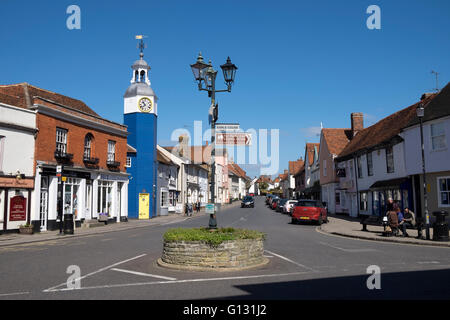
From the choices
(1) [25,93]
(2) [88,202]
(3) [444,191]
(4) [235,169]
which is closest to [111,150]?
(2) [88,202]

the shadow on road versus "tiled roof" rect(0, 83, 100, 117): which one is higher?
"tiled roof" rect(0, 83, 100, 117)

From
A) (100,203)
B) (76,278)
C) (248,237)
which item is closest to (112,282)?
(76,278)

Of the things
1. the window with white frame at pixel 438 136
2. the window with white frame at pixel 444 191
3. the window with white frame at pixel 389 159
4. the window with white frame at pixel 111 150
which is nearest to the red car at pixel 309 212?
the window with white frame at pixel 389 159

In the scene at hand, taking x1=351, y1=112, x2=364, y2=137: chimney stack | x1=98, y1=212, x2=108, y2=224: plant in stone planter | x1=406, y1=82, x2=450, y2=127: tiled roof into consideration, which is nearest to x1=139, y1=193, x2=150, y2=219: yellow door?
x1=98, y1=212, x2=108, y2=224: plant in stone planter

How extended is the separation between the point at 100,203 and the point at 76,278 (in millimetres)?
21691

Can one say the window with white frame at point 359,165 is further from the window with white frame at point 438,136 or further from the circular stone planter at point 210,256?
the circular stone planter at point 210,256

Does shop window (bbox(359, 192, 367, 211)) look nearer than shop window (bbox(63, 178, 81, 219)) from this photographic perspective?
No

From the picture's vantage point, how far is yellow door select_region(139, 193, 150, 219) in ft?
124

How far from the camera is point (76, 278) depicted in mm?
8664

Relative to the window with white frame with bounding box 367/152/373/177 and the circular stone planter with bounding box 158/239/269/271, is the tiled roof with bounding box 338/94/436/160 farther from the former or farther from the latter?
the circular stone planter with bounding box 158/239/269/271

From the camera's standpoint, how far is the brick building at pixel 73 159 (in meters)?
23.1

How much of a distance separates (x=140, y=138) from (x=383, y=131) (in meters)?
22.6

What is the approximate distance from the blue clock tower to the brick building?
513 cm

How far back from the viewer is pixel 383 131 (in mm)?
30312
